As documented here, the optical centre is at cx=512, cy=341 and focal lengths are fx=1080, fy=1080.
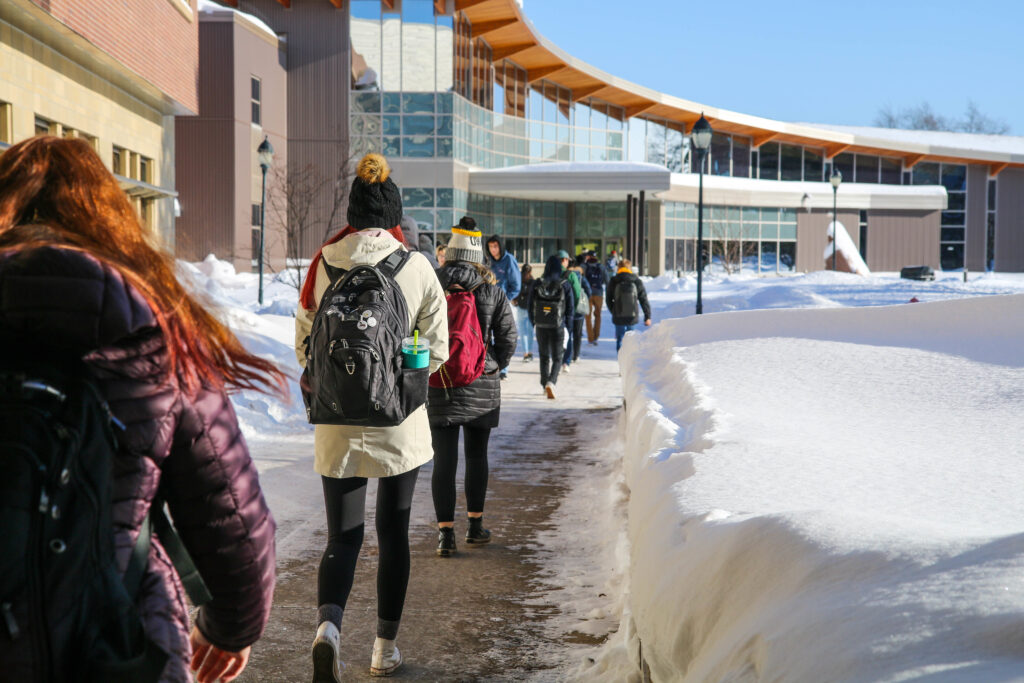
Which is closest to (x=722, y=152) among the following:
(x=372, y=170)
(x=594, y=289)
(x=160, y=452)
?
(x=594, y=289)

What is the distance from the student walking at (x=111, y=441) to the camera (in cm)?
172

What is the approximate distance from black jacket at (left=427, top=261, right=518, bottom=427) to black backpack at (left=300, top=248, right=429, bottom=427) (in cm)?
174

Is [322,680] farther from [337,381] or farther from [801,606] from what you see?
[801,606]

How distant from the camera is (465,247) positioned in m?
6.52

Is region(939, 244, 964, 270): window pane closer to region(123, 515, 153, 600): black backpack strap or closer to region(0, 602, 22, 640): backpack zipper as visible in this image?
region(123, 515, 153, 600): black backpack strap

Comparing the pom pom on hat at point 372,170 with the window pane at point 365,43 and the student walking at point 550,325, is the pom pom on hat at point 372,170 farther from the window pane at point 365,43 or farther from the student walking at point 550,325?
the window pane at point 365,43

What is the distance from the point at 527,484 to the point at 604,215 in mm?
42973

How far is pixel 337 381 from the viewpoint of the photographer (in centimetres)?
390

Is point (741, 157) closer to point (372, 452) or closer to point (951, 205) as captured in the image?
point (951, 205)

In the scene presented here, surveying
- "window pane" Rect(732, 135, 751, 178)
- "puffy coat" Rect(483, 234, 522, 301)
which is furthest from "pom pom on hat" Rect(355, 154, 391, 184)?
"window pane" Rect(732, 135, 751, 178)

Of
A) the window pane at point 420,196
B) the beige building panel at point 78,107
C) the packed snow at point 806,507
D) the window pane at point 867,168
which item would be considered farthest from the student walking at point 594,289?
the window pane at point 867,168

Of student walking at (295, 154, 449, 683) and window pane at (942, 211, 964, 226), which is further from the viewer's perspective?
window pane at (942, 211, 964, 226)

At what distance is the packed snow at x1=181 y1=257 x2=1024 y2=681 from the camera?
2.42 meters

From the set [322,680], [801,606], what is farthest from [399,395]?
[801,606]
